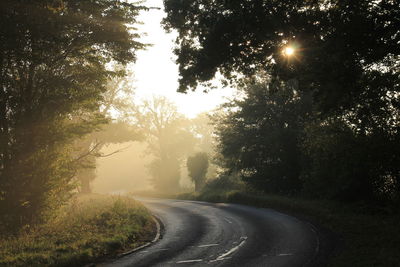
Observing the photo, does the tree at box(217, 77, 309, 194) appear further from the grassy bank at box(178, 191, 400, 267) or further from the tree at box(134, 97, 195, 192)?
the tree at box(134, 97, 195, 192)

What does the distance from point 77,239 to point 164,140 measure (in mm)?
45935

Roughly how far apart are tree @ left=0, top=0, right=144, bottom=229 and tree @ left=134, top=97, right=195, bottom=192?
39.6 metres

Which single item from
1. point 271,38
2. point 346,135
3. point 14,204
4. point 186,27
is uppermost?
point 186,27

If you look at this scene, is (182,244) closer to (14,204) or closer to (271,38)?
(14,204)

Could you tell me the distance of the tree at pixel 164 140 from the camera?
191 ft

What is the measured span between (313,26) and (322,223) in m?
9.95

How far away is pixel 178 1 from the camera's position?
1495 cm

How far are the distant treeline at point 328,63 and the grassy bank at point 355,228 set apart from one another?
2.09 m

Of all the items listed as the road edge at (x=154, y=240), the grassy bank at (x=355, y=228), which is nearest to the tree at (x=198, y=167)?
the grassy bank at (x=355, y=228)

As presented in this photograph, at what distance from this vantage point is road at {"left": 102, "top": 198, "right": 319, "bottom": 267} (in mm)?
11703

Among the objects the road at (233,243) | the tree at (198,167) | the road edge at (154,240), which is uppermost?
the tree at (198,167)

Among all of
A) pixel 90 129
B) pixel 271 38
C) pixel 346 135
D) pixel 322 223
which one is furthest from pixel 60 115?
pixel 346 135

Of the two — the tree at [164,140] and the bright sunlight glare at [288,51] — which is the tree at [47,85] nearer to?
the bright sunlight glare at [288,51]

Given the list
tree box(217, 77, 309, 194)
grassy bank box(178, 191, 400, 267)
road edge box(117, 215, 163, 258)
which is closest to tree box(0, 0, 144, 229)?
road edge box(117, 215, 163, 258)
